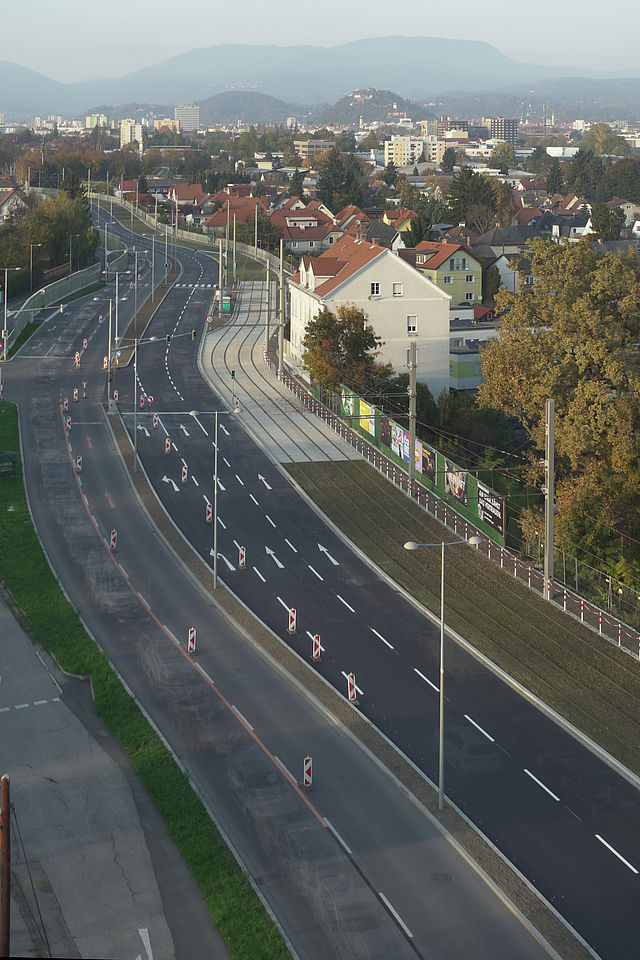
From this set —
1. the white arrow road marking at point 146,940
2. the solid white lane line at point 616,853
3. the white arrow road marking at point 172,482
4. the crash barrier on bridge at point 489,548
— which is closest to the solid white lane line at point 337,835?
the white arrow road marking at point 146,940

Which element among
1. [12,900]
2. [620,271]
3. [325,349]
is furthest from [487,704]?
[325,349]

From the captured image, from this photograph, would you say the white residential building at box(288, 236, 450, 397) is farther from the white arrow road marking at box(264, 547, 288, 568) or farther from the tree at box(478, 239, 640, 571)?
the white arrow road marking at box(264, 547, 288, 568)

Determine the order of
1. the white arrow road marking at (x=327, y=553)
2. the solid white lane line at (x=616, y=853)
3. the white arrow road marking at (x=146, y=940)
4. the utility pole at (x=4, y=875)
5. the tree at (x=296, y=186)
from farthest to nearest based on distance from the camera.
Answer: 1. the tree at (x=296, y=186)
2. the white arrow road marking at (x=327, y=553)
3. the solid white lane line at (x=616, y=853)
4. the white arrow road marking at (x=146, y=940)
5. the utility pole at (x=4, y=875)

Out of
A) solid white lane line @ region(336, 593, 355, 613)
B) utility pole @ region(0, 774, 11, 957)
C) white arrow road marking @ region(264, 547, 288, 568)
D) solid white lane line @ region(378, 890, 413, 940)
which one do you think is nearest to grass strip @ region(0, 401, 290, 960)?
solid white lane line @ region(378, 890, 413, 940)

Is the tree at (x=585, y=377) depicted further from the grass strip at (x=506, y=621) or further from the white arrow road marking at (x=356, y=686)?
the white arrow road marking at (x=356, y=686)

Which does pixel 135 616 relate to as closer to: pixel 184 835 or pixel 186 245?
pixel 184 835

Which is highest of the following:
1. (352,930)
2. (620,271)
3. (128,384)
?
(620,271)

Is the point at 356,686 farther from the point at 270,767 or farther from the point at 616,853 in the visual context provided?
the point at 616,853
